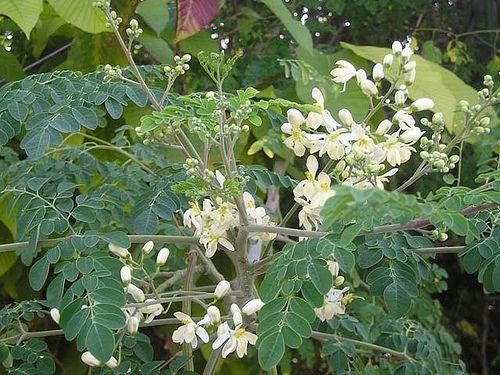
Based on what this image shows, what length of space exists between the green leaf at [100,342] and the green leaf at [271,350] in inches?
7.2

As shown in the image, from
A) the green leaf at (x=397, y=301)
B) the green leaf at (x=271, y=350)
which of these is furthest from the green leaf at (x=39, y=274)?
the green leaf at (x=397, y=301)

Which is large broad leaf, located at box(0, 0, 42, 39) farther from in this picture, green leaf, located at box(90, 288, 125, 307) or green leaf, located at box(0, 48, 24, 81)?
green leaf, located at box(90, 288, 125, 307)

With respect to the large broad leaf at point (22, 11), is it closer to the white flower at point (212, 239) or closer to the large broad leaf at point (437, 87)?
the white flower at point (212, 239)

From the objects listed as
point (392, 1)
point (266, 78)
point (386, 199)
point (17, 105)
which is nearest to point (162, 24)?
point (266, 78)

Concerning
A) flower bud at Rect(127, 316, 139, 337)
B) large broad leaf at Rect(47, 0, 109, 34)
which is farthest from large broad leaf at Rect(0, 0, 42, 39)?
flower bud at Rect(127, 316, 139, 337)

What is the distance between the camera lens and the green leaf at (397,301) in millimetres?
965

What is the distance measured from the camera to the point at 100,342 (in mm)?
801

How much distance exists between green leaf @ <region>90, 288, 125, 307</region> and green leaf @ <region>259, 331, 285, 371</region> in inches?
7.5

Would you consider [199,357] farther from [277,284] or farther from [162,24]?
[277,284]

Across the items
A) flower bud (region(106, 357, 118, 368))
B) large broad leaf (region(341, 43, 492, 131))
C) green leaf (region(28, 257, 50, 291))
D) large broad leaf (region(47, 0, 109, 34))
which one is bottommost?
large broad leaf (region(341, 43, 492, 131))

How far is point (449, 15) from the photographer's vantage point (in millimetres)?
2744

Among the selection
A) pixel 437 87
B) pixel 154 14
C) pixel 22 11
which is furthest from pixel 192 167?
pixel 437 87

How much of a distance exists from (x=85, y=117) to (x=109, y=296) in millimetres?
332

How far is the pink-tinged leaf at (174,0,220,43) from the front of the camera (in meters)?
1.76
